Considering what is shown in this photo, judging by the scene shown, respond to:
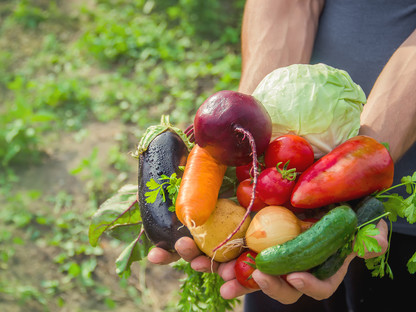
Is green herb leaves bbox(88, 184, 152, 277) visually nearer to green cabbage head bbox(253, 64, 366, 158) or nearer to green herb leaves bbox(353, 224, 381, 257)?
green cabbage head bbox(253, 64, 366, 158)

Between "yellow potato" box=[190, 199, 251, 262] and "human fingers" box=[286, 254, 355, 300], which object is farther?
"yellow potato" box=[190, 199, 251, 262]

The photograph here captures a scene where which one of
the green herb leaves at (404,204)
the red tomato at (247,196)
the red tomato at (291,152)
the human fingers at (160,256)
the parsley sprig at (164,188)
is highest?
the red tomato at (291,152)

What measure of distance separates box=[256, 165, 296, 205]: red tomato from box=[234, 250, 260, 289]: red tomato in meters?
0.23

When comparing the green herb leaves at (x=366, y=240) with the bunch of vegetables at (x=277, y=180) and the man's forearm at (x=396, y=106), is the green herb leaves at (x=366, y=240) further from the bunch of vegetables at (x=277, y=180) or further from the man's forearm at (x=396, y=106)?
the man's forearm at (x=396, y=106)

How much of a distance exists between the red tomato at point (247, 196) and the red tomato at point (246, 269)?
0.20m

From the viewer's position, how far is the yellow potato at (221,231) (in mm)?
1638

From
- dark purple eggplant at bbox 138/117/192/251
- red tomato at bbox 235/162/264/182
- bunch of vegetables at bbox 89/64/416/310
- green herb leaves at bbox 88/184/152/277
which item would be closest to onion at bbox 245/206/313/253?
bunch of vegetables at bbox 89/64/416/310

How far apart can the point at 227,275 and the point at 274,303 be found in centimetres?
78

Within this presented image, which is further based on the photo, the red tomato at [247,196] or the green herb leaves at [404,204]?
the red tomato at [247,196]

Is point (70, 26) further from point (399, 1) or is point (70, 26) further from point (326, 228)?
point (326, 228)

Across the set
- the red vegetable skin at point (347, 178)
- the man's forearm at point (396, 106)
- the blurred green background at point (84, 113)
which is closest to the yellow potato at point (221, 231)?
the red vegetable skin at point (347, 178)

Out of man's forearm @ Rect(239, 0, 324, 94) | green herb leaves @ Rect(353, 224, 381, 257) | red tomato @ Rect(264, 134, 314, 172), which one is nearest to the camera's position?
green herb leaves @ Rect(353, 224, 381, 257)

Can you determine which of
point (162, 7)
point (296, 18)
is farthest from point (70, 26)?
point (296, 18)

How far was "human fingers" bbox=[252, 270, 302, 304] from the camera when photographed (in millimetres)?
1486
